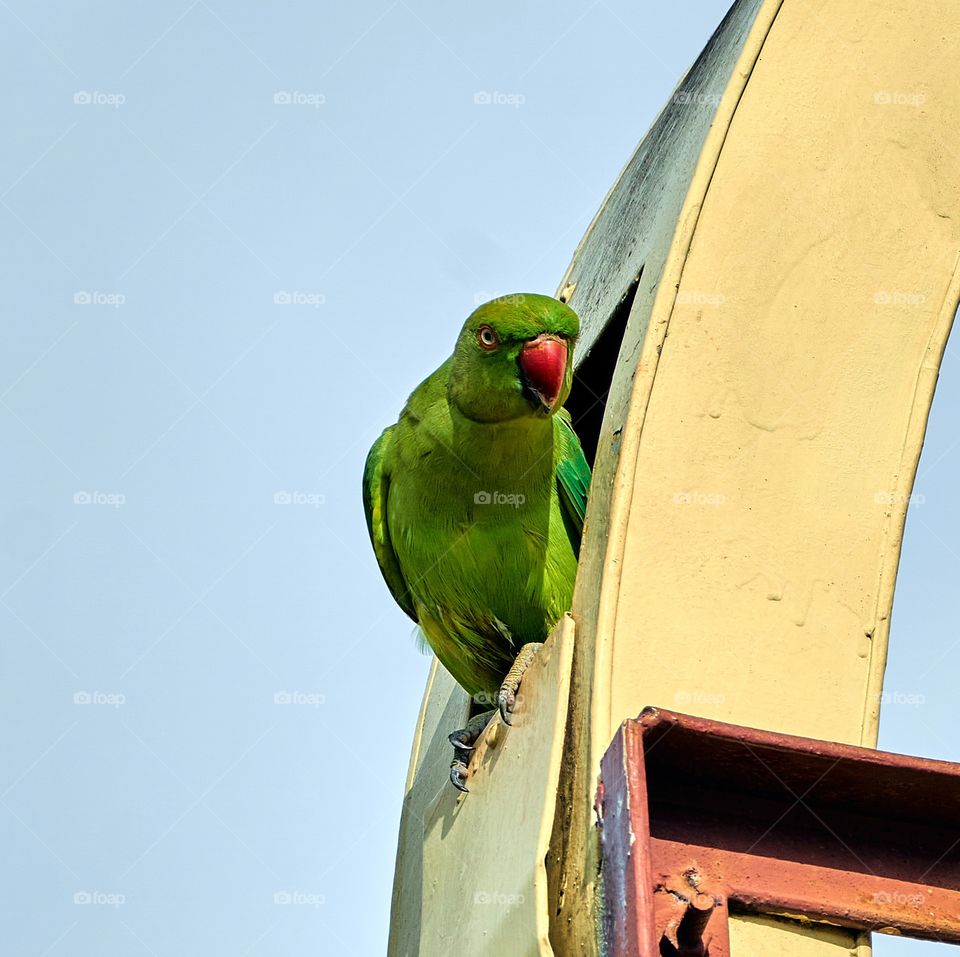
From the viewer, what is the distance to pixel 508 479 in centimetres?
539

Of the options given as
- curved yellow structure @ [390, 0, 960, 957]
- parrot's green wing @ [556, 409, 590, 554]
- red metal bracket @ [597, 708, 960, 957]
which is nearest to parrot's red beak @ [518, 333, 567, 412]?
parrot's green wing @ [556, 409, 590, 554]

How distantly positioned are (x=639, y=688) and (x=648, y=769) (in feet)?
0.91

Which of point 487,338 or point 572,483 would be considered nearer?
point 487,338

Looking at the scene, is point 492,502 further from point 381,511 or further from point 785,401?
point 785,401

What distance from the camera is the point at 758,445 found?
11.4 feet

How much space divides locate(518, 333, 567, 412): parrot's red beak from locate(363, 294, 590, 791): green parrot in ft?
0.05

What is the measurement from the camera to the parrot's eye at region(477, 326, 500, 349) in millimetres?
5180

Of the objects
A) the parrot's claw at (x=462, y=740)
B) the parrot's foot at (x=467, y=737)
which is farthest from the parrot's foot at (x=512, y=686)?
the parrot's claw at (x=462, y=740)

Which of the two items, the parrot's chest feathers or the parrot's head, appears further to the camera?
the parrot's chest feathers

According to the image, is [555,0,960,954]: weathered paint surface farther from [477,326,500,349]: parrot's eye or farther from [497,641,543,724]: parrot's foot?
[477,326,500,349]: parrot's eye

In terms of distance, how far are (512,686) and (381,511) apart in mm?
1816

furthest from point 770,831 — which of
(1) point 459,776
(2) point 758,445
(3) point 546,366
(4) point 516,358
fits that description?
(4) point 516,358

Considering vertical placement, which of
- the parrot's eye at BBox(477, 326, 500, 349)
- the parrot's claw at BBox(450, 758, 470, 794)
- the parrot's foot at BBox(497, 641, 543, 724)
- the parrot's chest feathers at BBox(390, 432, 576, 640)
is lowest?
the parrot's claw at BBox(450, 758, 470, 794)

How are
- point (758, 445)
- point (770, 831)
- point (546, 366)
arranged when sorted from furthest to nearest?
point (546, 366), point (758, 445), point (770, 831)
